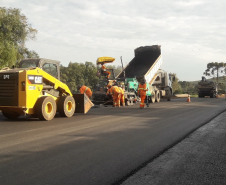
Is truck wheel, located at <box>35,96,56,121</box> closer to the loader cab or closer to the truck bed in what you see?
the loader cab

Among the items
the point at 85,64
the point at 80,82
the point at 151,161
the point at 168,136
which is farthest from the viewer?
the point at 85,64

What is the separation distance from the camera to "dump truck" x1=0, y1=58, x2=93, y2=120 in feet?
27.9

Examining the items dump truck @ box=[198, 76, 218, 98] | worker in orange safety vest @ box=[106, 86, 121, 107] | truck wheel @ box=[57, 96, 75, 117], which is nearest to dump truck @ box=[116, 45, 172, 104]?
worker in orange safety vest @ box=[106, 86, 121, 107]

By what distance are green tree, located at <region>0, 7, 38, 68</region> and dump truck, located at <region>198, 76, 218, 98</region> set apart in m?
20.0

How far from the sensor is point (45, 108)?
897 centimetres

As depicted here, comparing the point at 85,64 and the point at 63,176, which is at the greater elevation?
the point at 85,64

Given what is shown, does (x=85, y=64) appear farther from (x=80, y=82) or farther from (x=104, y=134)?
(x=104, y=134)

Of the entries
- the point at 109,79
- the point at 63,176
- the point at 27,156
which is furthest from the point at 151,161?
the point at 109,79

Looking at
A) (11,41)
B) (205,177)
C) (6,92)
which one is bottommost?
(205,177)

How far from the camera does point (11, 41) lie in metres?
19.1

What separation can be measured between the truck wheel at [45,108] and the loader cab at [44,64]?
1191mm

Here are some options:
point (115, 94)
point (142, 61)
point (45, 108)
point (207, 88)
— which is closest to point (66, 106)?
point (45, 108)

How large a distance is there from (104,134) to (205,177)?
10.9 feet

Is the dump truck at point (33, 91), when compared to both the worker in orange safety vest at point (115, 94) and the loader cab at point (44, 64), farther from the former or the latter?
the worker in orange safety vest at point (115, 94)
